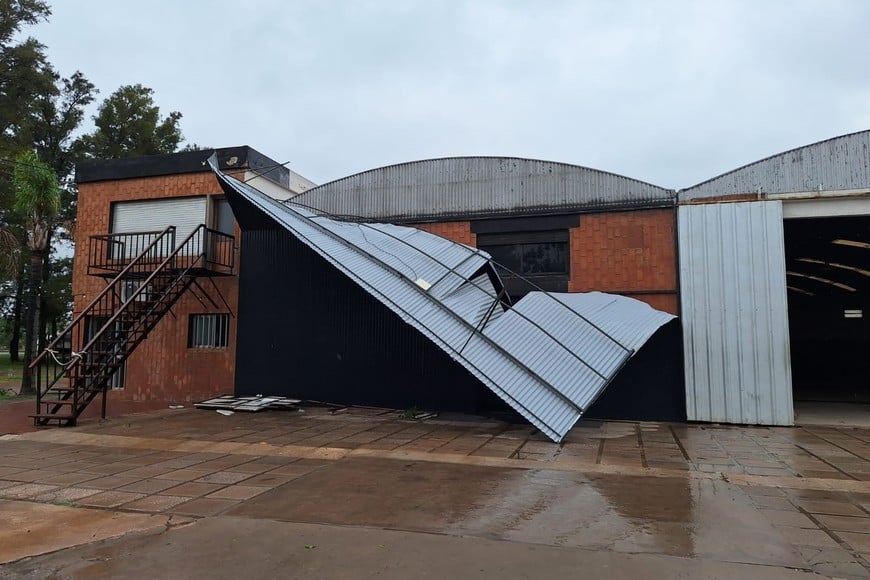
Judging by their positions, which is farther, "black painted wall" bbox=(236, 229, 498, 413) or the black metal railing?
the black metal railing

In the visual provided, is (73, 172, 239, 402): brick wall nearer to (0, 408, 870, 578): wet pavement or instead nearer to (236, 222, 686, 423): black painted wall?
(236, 222, 686, 423): black painted wall

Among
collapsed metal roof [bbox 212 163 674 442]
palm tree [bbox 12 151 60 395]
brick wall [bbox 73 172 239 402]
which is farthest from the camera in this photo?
palm tree [bbox 12 151 60 395]

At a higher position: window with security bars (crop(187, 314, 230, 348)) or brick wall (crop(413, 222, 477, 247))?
brick wall (crop(413, 222, 477, 247))

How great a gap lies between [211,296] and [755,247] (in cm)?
1416

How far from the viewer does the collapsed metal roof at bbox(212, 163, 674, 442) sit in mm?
9266

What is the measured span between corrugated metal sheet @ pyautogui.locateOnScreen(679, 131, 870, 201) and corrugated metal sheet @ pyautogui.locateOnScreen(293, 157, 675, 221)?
3.02 metres

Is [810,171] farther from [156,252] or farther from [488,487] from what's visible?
[156,252]

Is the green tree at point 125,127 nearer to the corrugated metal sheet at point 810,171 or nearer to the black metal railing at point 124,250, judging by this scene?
the black metal railing at point 124,250

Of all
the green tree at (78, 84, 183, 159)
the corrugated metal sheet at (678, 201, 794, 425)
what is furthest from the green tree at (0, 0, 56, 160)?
the corrugated metal sheet at (678, 201, 794, 425)

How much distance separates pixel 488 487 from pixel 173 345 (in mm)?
12112

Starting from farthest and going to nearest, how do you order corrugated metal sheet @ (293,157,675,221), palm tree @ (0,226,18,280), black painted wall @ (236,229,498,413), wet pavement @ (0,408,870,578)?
1. palm tree @ (0,226,18,280)
2. black painted wall @ (236,229,498,413)
3. corrugated metal sheet @ (293,157,675,221)
4. wet pavement @ (0,408,870,578)

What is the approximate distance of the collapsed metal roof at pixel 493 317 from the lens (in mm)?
9266

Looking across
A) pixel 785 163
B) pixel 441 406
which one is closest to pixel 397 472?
pixel 441 406

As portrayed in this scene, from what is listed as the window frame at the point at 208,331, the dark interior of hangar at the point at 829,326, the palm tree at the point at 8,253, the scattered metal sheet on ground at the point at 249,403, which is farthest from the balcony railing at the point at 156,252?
the dark interior of hangar at the point at 829,326
